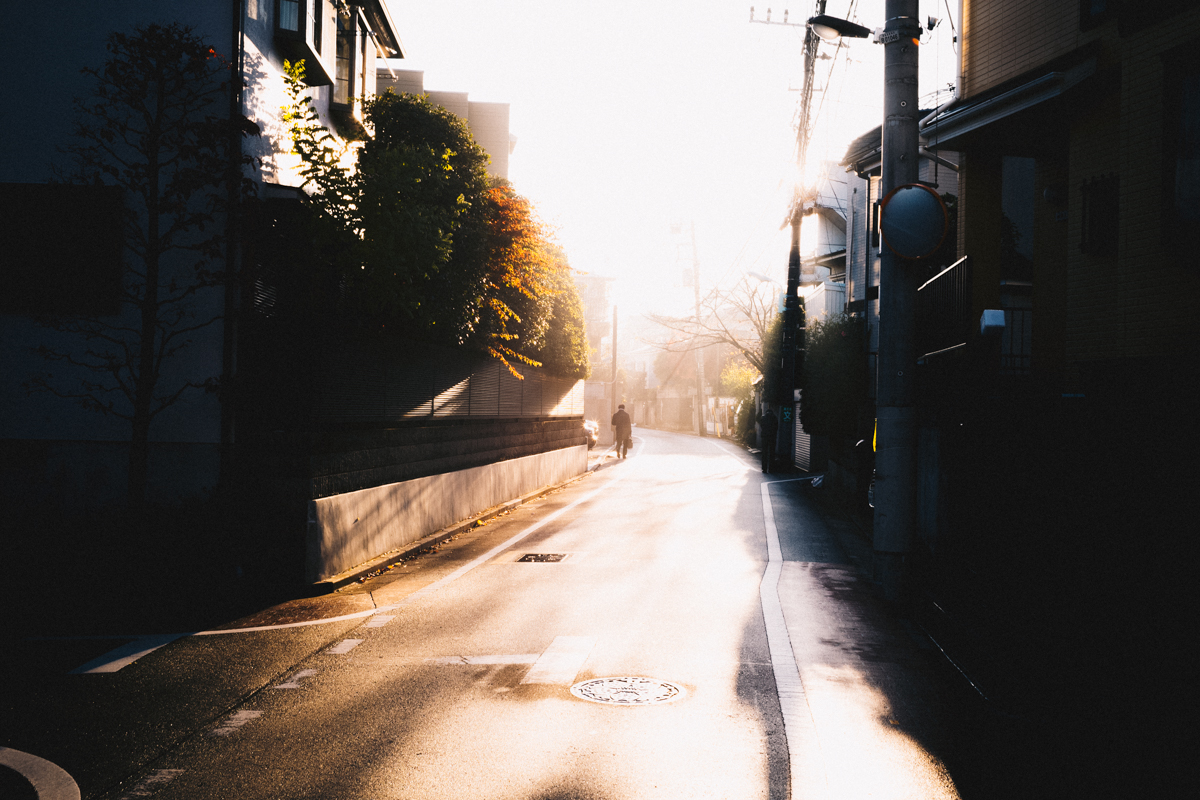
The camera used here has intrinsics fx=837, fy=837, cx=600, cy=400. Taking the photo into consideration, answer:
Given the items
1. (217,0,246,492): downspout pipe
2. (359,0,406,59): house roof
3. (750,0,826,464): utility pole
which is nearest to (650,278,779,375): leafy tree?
(750,0,826,464): utility pole

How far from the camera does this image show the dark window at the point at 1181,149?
7.94 m

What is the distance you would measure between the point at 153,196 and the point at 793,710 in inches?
308

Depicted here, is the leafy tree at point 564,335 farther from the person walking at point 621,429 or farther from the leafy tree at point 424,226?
the person walking at point 621,429

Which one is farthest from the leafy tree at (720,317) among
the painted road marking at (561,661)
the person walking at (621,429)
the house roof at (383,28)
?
the painted road marking at (561,661)

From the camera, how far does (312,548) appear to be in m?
8.59

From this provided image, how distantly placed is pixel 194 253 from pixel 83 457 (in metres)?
2.71

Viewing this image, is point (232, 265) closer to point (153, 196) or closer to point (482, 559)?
point (153, 196)

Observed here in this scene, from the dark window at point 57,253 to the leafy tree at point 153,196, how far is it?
0.19 m

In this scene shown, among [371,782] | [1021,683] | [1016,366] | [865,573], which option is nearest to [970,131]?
[1016,366]

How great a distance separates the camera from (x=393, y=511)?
10.9m

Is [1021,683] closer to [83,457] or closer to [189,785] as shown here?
[189,785]

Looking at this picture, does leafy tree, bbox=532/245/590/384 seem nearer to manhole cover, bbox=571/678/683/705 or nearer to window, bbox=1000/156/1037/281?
window, bbox=1000/156/1037/281

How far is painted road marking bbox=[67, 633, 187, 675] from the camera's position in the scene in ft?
19.3

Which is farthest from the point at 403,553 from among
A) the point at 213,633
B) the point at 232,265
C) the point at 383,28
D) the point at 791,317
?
the point at 791,317
